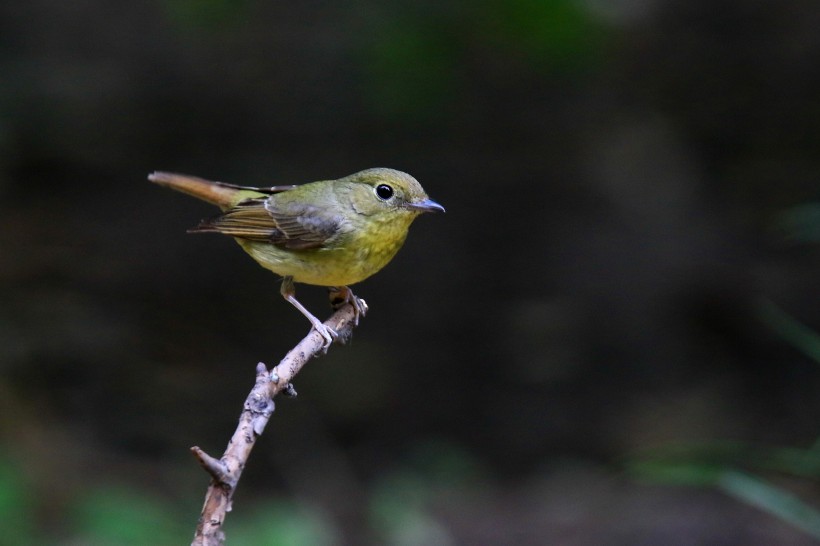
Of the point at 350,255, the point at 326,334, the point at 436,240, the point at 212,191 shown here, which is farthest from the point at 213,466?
the point at 436,240

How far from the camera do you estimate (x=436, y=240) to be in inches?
290

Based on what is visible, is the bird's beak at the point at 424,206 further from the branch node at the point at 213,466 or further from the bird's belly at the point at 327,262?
the branch node at the point at 213,466

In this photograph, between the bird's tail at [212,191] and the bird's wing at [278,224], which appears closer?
the bird's wing at [278,224]

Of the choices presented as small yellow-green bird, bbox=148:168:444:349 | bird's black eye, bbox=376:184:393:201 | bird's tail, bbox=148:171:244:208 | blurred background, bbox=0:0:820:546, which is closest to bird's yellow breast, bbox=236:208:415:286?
small yellow-green bird, bbox=148:168:444:349

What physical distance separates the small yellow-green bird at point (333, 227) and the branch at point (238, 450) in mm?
1073

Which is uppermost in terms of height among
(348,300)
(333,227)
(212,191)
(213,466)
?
(212,191)

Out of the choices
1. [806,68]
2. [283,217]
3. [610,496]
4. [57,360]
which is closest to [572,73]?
[806,68]

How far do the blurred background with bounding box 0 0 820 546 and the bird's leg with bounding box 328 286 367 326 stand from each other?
2754 mm

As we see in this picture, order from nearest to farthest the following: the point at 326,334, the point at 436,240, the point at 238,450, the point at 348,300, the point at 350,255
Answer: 1. the point at 238,450
2. the point at 326,334
3. the point at 350,255
4. the point at 348,300
5. the point at 436,240

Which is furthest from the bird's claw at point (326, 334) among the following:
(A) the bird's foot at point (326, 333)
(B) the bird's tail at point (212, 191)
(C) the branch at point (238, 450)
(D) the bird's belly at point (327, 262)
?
(B) the bird's tail at point (212, 191)

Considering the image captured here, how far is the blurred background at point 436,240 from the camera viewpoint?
692cm

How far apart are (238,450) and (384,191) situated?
82.6 inches

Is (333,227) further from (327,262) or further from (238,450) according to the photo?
(238,450)

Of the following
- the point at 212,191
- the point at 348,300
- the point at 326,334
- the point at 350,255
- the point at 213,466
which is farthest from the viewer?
the point at 212,191
